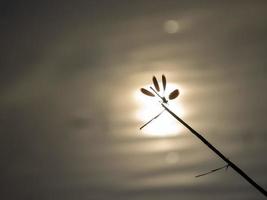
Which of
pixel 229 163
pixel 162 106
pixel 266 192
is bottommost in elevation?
pixel 266 192

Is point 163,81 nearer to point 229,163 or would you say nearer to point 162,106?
point 162,106

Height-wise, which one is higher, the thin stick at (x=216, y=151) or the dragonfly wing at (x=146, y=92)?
the dragonfly wing at (x=146, y=92)

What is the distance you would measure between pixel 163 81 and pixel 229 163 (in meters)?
1.64

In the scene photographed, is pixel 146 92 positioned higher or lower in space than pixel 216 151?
higher

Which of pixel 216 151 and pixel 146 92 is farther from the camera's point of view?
pixel 146 92

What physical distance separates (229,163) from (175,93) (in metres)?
1.38

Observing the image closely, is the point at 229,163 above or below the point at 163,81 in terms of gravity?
below

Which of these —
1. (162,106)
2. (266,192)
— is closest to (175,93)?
(162,106)

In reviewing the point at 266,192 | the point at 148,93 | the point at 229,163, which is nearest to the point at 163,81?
the point at 148,93

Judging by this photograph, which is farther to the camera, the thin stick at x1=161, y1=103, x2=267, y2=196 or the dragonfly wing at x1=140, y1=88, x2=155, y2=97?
the dragonfly wing at x1=140, y1=88, x2=155, y2=97

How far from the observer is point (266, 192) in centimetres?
902

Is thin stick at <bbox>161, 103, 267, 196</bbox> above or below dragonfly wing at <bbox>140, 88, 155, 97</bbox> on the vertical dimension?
below

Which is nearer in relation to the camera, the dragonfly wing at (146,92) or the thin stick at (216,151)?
the thin stick at (216,151)

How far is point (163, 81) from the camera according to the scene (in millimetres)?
9547
